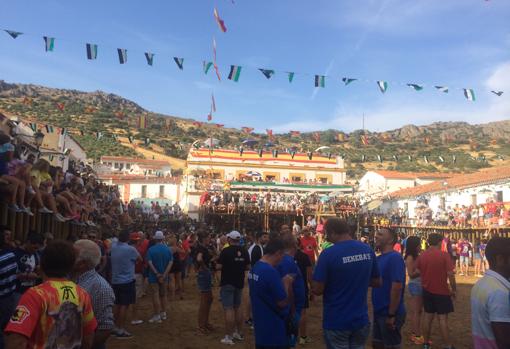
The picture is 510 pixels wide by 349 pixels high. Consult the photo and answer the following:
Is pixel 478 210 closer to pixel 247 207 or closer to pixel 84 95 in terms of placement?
pixel 247 207

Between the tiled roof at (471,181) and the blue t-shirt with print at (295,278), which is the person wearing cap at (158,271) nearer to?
the blue t-shirt with print at (295,278)

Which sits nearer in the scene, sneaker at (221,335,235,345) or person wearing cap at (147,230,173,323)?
sneaker at (221,335,235,345)

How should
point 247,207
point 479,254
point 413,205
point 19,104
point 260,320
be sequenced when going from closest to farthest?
point 260,320 → point 479,254 → point 247,207 → point 413,205 → point 19,104

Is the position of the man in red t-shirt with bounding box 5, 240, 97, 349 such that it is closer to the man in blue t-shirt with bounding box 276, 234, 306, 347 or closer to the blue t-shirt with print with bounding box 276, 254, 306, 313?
the man in blue t-shirt with bounding box 276, 234, 306, 347

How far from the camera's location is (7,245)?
192 inches

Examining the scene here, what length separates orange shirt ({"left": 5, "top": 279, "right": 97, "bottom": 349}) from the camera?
250 centimetres

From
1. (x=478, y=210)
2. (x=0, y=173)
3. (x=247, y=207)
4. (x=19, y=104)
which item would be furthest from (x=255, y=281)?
(x=19, y=104)

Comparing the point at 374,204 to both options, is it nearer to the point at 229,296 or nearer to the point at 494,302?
the point at 229,296

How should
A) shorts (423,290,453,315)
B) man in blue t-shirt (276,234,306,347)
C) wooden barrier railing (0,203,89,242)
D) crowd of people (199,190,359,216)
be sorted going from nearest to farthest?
man in blue t-shirt (276,234,306,347) < shorts (423,290,453,315) < wooden barrier railing (0,203,89,242) < crowd of people (199,190,359,216)

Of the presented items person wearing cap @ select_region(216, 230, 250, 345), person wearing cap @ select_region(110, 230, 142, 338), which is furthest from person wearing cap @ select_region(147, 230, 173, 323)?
person wearing cap @ select_region(216, 230, 250, 345)

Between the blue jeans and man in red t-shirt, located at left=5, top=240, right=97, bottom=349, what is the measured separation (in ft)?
6.94

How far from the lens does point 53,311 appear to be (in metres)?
2.61

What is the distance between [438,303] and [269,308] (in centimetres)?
346

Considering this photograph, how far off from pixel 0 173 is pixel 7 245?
292 centimetres
